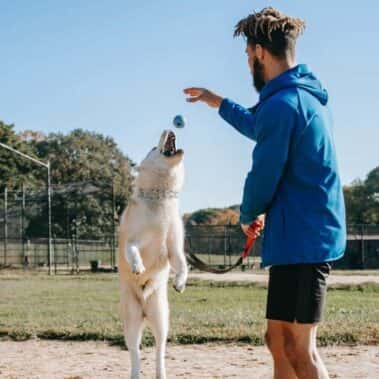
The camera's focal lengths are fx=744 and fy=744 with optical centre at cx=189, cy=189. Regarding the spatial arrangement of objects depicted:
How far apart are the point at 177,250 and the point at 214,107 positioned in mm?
1345

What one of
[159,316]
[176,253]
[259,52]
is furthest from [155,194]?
[259,52]

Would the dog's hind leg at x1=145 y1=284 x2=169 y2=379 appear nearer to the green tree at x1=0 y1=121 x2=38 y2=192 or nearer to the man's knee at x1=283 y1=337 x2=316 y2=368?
the man's knee at x1=283 y1=337 x2=316 y2=368

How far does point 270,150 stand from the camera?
3.47 metres

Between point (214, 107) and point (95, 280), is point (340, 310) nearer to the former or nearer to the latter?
point (214, 107)

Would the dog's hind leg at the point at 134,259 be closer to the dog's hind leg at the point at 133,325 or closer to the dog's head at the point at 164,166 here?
the dog's hind leg at the point at 133,325

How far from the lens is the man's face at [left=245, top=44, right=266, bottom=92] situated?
12.4 ft

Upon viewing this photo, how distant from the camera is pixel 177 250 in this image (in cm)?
548

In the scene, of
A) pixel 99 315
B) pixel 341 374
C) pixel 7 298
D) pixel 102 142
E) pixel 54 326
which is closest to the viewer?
pixel 341 374

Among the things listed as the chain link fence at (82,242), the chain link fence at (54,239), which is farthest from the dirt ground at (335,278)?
the chain link fence at (54,239)

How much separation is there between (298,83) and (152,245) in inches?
83.4

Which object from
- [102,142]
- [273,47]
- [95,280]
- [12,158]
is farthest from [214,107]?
[102,142]

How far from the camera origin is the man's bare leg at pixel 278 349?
12.1 feet

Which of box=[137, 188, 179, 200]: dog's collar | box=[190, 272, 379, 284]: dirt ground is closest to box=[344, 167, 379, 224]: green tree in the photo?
box=[190, 272, 379, 284]: dirt ground

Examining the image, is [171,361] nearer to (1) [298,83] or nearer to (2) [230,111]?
(2) [230,111]
